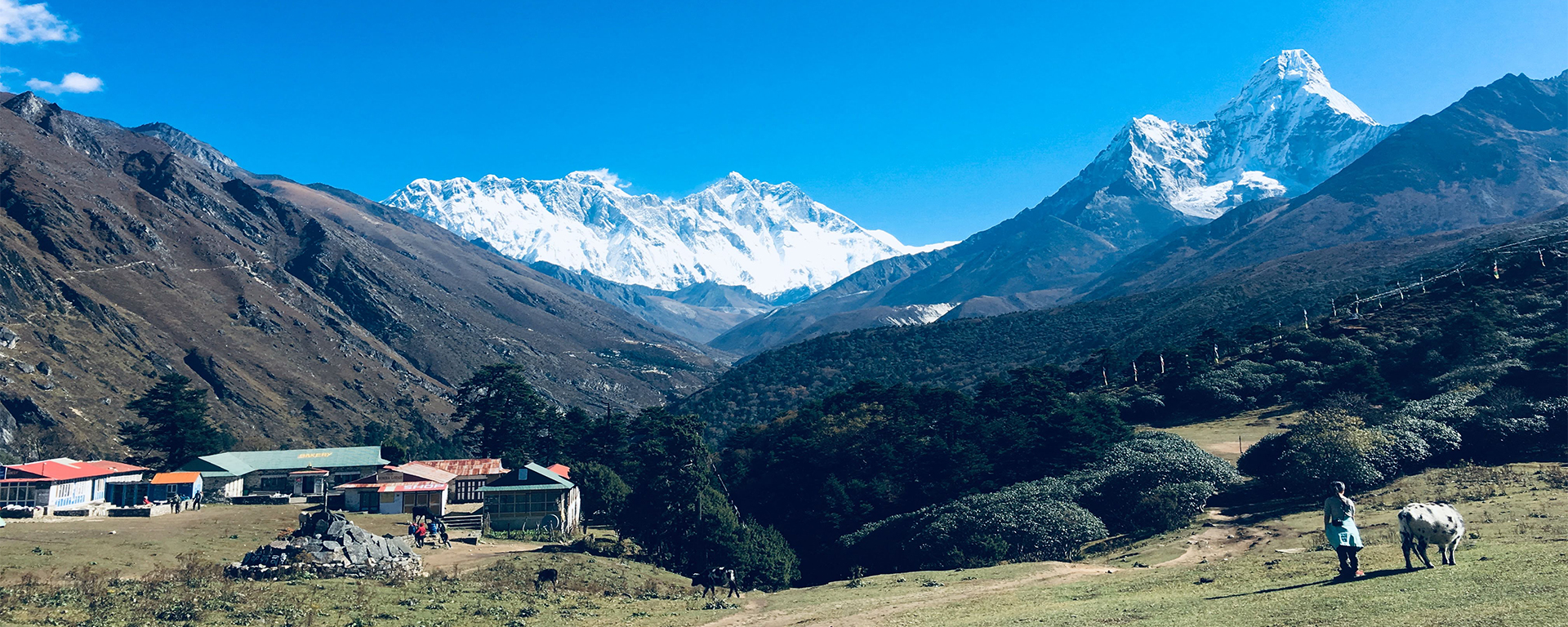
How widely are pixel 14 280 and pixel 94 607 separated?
6867 inches

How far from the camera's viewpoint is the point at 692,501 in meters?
56.6

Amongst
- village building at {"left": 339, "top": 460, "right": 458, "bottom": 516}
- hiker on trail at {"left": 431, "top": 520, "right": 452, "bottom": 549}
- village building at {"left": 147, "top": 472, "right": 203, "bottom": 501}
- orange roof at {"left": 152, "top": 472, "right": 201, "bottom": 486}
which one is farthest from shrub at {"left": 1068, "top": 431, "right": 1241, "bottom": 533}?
orange roof at {"left": 152, "top": 472, "right": 201, "bottom": 486}

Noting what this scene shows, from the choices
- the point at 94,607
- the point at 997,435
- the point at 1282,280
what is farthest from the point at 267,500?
the point at 1282,280

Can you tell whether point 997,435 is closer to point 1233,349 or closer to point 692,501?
point 692,501

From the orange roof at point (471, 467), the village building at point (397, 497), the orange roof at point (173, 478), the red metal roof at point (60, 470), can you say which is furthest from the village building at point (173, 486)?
the orange roof at point (471, 467)

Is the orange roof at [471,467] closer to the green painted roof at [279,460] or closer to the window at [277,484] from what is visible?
the green painted roof at [279,460]

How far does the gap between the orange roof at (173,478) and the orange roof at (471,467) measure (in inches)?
634

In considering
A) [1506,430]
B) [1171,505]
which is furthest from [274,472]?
[1506,430]

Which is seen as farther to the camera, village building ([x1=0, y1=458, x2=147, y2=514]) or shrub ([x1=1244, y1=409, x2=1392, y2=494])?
village building ([x1=0, y1=458, x2=147, y2=514])

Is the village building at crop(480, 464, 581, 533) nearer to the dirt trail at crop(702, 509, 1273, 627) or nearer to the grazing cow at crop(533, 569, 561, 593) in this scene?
the grazing cow at crop(533, 569, 561, 593)

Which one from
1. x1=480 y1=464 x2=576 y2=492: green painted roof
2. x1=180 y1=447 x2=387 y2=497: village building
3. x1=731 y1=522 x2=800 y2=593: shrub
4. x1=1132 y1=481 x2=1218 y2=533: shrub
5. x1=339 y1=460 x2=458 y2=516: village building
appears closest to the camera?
x1=1132 y1=481 x2=1218 y2=533: shrub

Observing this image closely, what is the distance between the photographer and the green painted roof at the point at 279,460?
79.2 meters

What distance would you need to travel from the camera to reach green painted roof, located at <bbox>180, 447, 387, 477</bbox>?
79250 mm

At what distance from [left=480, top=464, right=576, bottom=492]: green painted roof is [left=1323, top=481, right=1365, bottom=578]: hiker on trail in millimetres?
51332
